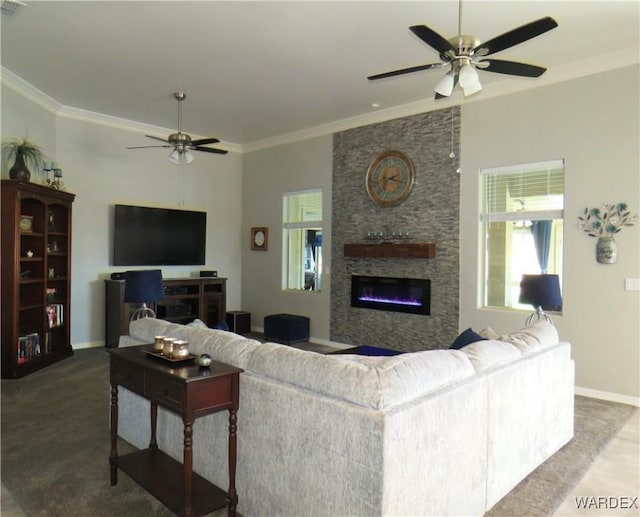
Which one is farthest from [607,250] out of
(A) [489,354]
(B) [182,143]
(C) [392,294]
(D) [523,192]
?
(B) [182,143]

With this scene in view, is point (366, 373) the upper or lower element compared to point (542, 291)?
lower

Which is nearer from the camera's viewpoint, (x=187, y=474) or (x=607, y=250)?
(x=187, y=474)

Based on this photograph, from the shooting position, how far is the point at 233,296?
811 cm

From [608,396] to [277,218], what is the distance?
512cm

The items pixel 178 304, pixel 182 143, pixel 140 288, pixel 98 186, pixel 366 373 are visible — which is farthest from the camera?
pixel 178 304

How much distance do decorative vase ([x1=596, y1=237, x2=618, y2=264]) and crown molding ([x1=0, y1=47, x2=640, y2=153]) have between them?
163 centimetres

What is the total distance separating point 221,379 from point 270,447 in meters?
0.39

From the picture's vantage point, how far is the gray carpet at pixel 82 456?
2455 mm

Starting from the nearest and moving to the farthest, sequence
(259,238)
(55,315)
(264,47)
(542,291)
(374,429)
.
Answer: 1. (374,429)
2. (542,291)
3. (264,47)
4. (55,315)
5. (259,238)

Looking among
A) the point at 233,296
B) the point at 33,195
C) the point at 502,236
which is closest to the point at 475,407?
the point at 502,236

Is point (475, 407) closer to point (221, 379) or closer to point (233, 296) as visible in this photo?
point (221, 379)

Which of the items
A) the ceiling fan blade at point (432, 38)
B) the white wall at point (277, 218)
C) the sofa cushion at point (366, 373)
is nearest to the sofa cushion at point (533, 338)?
the sofa cushion at point (366, 373)

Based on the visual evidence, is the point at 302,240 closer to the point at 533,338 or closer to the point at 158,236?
the point at 158,236

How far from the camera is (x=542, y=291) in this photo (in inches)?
157
